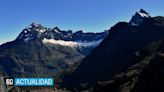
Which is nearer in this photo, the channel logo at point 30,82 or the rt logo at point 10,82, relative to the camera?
the channel logo at point 30,82

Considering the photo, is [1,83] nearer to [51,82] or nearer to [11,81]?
[11,81]

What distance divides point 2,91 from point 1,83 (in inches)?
60.1

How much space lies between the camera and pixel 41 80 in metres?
49.6

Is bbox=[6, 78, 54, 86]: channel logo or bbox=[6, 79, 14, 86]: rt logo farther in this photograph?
bbox=[6, 79, 14, 86]: rt logo

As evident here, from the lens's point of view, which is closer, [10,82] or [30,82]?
[10,82]

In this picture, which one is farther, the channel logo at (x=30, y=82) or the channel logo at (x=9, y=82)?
the channel logo at (x=9, y=82)

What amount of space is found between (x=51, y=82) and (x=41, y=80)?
1222mm

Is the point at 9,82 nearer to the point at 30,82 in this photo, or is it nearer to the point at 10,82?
the point at 10,82

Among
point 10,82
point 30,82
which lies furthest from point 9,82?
point 30,82

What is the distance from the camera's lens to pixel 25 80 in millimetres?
49625

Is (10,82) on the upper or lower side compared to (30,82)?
upper

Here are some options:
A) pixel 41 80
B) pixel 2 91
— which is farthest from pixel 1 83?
pixel 41 80

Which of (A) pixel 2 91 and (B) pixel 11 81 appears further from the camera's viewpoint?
(B) pixel 11 81

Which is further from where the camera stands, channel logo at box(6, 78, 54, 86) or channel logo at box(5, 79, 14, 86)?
channel logo at box(5, 79, 14, 86)
